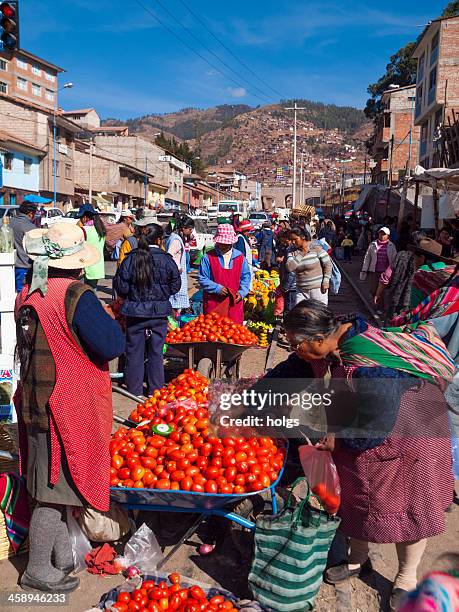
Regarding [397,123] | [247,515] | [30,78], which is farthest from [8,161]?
[397,123]

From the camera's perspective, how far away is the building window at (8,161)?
1497 inches

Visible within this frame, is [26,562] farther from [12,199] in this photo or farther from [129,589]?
[12,199]

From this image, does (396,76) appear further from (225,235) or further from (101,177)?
(225,235)

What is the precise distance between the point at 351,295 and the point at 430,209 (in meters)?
3.47

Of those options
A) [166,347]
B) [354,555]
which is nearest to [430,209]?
[166,347]

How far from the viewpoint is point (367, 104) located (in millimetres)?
76875

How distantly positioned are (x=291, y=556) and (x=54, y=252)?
2.12m

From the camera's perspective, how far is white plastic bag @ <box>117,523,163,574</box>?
3627 mm

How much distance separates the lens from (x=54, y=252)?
3.23 metres

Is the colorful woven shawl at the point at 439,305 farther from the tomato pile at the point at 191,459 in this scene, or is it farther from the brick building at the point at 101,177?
the brick building at the point at 101,177

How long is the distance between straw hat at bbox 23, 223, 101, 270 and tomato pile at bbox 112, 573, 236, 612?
1828mm

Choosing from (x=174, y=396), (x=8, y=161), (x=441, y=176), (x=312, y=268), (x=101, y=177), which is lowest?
(x=174, y=396)

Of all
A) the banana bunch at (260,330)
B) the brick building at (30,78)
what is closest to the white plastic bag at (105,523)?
the banana bunch at (260,330)

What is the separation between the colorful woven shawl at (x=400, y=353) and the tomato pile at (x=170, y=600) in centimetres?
147
